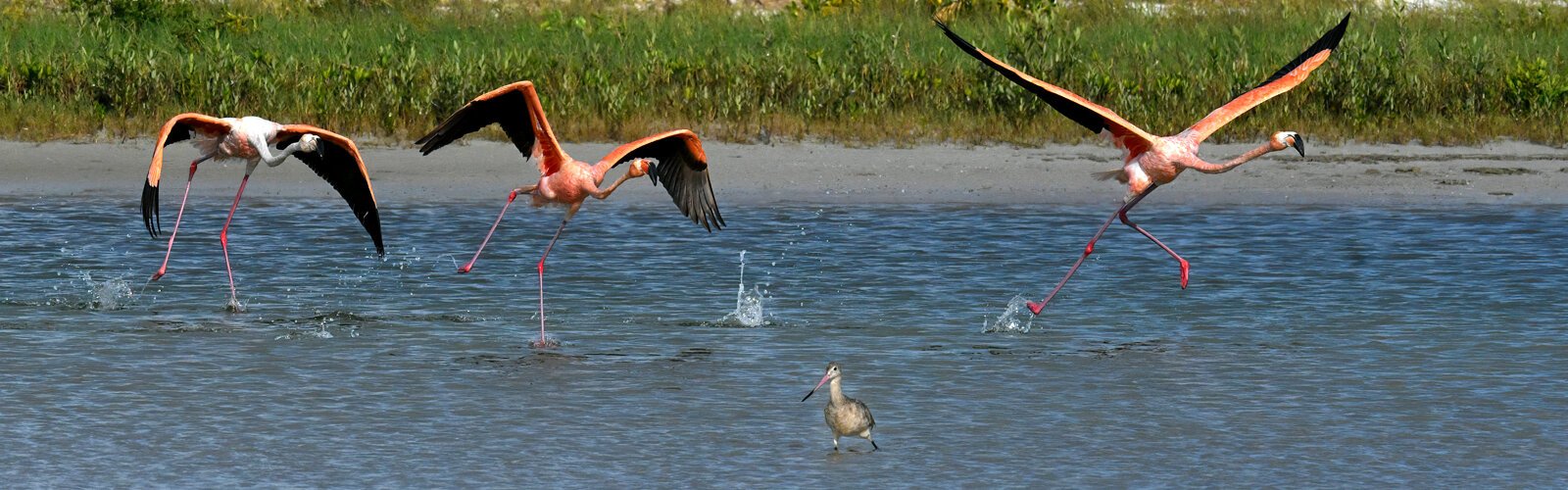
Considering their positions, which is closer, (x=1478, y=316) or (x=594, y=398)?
(x=594, y=398)

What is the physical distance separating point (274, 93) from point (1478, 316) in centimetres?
938

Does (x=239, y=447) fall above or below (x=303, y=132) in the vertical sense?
→ below

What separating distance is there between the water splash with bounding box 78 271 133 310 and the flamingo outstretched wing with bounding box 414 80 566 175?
145 cm

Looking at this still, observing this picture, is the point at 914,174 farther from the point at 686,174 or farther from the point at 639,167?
the point at 639,167

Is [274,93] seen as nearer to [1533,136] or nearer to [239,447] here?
[1533,136]

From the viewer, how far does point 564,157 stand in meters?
9.95

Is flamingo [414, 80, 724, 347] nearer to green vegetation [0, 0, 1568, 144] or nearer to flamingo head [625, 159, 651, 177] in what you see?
flamingo head [625, 159, 651, 177]

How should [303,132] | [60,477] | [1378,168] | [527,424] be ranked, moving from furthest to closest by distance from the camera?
[1378,168] → [303,132] → [527,424] → [60,477]

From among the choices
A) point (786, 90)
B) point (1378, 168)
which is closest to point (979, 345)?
point (1378, 168)

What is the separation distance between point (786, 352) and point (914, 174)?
6674mm

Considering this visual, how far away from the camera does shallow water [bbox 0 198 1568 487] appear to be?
6453mm

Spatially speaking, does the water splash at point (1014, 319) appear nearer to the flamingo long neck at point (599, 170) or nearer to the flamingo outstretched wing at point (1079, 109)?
the flamingo outstretched wing at point (1079, 109)

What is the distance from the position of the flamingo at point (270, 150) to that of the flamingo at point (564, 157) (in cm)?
47

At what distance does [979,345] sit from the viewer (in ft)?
28.7
